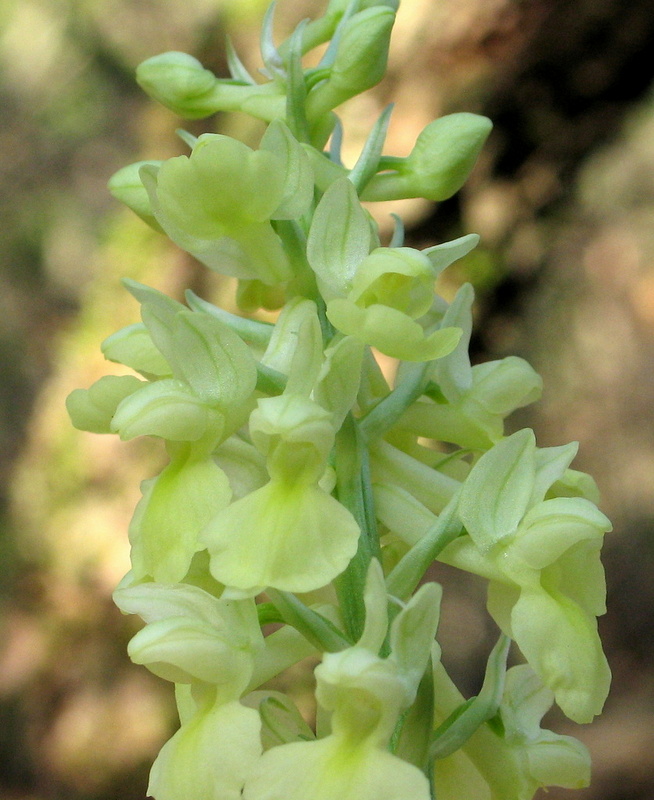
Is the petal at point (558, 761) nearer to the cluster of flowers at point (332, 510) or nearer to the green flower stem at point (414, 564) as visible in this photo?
the cluster of flowers at point (332, 510)

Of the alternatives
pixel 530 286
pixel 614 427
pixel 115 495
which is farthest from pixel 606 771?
pixel 115 495

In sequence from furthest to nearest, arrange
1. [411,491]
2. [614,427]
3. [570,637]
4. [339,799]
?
[614,427]
[411,491]
[570,637]
[339,799]

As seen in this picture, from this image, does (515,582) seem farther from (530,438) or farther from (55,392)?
(55,392)

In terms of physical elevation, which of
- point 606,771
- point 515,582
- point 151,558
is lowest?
point 606,771

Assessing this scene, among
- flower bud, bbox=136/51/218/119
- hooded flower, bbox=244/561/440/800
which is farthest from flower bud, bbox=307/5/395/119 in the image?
hooded flower, bbox=244/561/440/800

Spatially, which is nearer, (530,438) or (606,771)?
(530,438)

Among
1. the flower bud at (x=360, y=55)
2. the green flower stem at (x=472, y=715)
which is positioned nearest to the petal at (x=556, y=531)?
the green flower stem at (x=472, y=715)
